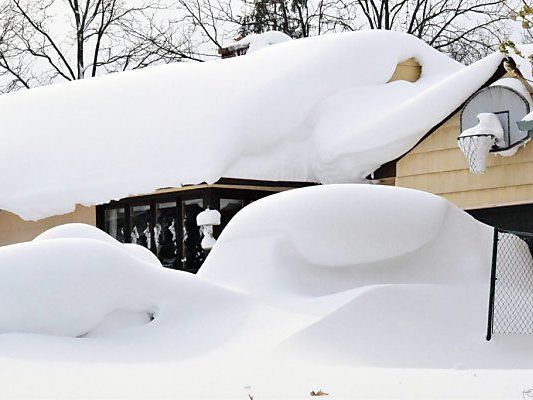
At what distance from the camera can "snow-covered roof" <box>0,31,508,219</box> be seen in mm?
14922

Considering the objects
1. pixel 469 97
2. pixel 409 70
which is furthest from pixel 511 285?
pixel 409 70

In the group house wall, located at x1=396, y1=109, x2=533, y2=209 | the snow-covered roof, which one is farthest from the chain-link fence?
the snow-covered roof

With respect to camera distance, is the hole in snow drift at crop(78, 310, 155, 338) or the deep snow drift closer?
the deep snow drift

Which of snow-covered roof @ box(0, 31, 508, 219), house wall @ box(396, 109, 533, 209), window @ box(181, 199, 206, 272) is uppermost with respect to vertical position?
snow-covered roof @ box(0, 31, 508, 219)

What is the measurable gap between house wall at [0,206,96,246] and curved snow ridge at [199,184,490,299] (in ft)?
29.3

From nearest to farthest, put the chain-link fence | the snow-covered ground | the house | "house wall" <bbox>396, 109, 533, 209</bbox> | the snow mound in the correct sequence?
the snow-covered ground, the chain-link fence, "house wall" <bbox>396, 109, 533, 209</bbox>, the house, the snow mound

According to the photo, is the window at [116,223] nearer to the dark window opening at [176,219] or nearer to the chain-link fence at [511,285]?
the dark window opening at [176,219]

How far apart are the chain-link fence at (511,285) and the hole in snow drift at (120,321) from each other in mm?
2719

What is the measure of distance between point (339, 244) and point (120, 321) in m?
2.07

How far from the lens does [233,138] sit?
15.3 meters

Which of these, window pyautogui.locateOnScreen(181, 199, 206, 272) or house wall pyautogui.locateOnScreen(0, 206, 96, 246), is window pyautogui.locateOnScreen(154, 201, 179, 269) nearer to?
window pyautogui.locateOnScreen(181, 199, 206, 272)

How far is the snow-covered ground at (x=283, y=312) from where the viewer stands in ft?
19.6

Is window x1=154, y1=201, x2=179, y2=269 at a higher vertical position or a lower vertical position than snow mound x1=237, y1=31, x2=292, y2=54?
lower

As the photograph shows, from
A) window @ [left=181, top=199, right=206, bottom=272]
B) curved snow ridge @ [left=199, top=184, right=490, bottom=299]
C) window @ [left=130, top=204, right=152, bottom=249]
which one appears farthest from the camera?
window @ [left=130, top=204, right=152, bottom=249]
